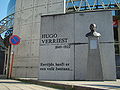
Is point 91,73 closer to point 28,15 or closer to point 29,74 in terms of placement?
point 29,74

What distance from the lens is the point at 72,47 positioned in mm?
10273

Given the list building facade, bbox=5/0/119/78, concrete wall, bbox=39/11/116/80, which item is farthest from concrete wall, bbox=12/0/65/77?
concrete wall, bbox=39/11/116/80

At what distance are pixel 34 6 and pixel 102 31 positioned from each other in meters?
10.6

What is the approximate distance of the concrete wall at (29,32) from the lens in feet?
54.4

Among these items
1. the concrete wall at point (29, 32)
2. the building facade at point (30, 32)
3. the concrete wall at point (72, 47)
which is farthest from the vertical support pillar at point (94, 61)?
the concrete wall at point (29, 32)

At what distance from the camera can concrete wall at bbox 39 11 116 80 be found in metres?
9.83

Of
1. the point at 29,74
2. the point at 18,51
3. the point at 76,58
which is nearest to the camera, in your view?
the point at 76,58

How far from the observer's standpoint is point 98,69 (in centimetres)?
870

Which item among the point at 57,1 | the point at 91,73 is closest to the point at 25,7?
the point at 57,1

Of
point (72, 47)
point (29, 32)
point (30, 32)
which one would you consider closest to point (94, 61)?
point (72, 47)

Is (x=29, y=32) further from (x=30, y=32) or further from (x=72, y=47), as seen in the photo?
(x=72, y=47)

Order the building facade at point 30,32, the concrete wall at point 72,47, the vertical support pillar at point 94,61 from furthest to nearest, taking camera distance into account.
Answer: the building facade at point 30,32
the concrete wall at point 72,47
the vertical support pillar at point 94,61

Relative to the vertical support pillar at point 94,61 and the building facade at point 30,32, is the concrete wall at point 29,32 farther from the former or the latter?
the vertical support pillar at point 94,61

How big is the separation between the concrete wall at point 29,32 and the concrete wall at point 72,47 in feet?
19.3
